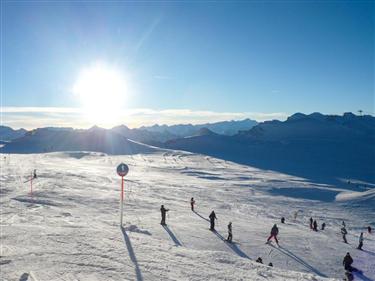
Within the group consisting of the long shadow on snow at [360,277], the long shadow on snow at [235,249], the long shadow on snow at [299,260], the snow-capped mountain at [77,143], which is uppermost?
the snow-capped mountain at [77,143]

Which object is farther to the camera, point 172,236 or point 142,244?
point 172,236

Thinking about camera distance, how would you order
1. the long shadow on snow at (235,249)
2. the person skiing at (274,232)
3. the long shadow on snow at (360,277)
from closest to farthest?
the long shadow on snow at (360,277), the long shadow on snow at (235,249), the person skiing at (274,232)

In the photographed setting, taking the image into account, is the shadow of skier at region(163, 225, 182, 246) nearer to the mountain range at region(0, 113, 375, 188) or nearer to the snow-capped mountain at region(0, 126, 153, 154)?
the mountain range at region(0, 113, 375, 188)

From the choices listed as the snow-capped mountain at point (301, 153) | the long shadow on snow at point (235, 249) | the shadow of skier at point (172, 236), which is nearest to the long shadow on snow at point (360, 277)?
the long shadow on snow at point (235, 249)

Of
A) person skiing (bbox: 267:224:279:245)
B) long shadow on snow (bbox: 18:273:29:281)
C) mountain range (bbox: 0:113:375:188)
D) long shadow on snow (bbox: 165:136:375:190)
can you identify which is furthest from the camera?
mountain range (bbox: 0:113:375:188)

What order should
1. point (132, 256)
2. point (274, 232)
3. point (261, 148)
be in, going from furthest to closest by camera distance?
point (261, 148) < point (274, 232) < point (132, 256)

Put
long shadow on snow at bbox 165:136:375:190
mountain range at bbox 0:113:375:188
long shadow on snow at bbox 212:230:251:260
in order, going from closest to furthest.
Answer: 1. long shadow on snow at bbox 212:230:251:260
2. long shadow on snow at bbox 165:136:375:190
3. mountain range at bbox 0:113:375:188

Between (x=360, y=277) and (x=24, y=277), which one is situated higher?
(x=24, y=277)

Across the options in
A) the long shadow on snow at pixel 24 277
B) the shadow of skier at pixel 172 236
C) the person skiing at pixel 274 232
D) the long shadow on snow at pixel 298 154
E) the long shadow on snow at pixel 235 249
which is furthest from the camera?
the long shadow on snow at pixel 298 154

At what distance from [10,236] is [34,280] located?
6333mm

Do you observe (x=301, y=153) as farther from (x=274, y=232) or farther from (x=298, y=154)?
(x=274, y=232)

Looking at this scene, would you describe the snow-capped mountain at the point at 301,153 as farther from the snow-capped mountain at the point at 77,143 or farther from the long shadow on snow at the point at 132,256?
the long shadow on snow at the point at 132,256

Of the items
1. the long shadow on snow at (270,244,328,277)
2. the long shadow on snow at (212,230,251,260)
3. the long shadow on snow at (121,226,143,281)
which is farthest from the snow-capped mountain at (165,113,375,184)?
the long shadow on snow at (121,226,143,281)

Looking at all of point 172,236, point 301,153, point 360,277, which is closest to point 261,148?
point 301,153
